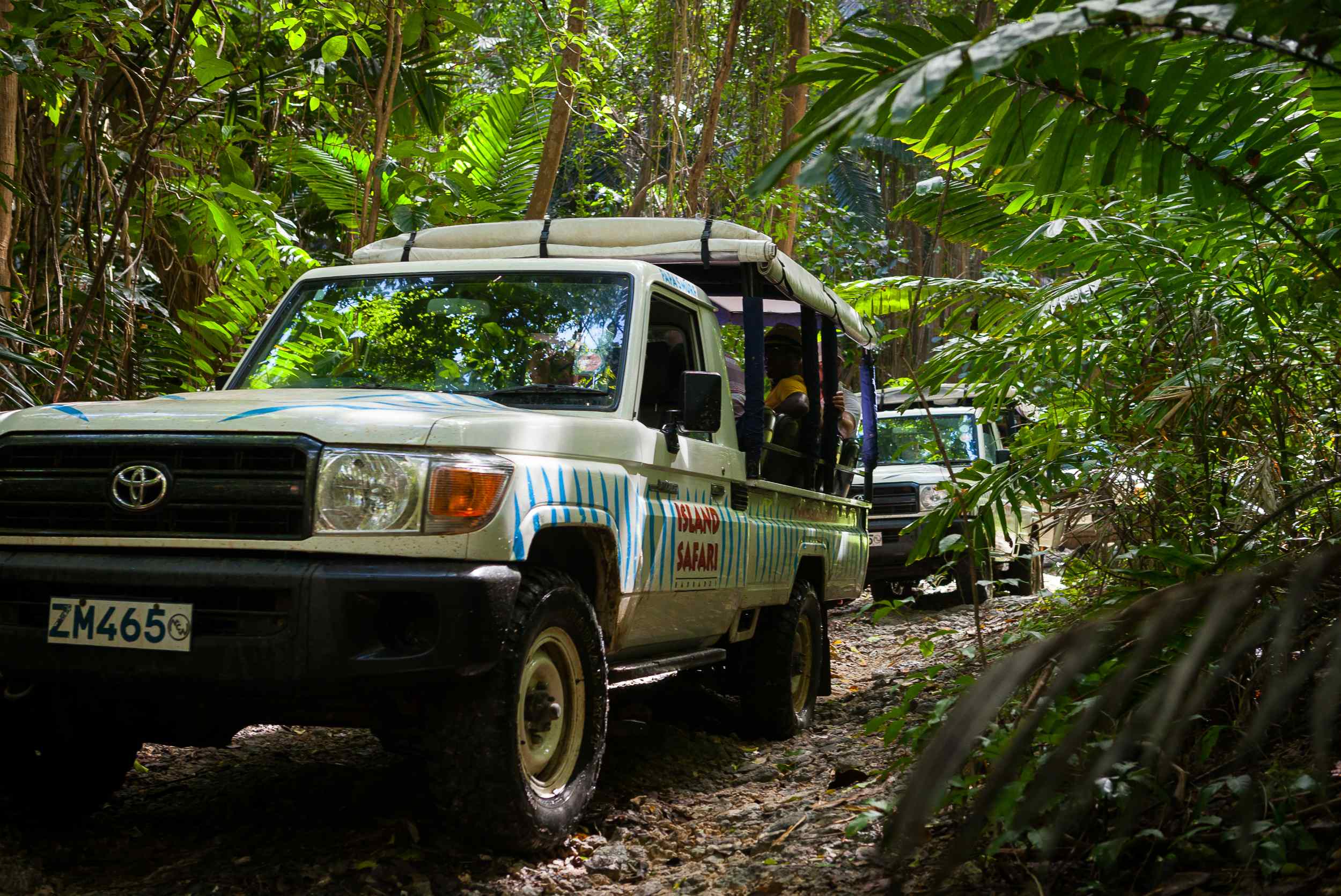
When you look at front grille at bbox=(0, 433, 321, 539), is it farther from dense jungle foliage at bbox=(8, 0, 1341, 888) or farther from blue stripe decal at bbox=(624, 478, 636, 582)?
dense jungle foliage at bbox=(8, 0, 1341, 888)

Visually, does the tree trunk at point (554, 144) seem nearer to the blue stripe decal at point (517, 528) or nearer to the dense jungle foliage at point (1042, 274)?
the dense jungle foliage at point (1042, 274)

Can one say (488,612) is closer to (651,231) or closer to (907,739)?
(907,739)

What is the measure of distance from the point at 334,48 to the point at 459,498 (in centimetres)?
396

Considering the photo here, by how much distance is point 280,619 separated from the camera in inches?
133

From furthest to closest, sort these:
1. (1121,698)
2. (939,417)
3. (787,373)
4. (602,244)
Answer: (939,417)
(787,373)
(602,244)
(1121,698)

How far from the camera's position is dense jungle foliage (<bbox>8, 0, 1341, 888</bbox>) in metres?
2.02

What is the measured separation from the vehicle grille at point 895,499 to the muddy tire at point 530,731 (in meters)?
9.12

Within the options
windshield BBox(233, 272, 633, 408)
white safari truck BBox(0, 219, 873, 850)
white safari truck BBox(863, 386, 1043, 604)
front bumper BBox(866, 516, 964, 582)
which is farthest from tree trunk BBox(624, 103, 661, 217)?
white safari truck BBox(0, 219, 873, 850)

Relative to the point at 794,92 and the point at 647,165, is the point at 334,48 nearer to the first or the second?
the point at 794,92

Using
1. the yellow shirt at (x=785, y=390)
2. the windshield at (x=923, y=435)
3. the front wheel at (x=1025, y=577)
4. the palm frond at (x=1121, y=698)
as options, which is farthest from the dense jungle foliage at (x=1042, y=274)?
the windshield at (x=923, y=435)

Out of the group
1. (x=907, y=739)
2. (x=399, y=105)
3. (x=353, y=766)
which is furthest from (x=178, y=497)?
(x=399, y=105)

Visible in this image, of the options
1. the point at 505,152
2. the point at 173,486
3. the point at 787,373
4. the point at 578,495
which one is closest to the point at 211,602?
the point at 173,486

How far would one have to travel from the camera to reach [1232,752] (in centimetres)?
323

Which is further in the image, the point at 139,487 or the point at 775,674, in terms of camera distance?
the point at 775,674
